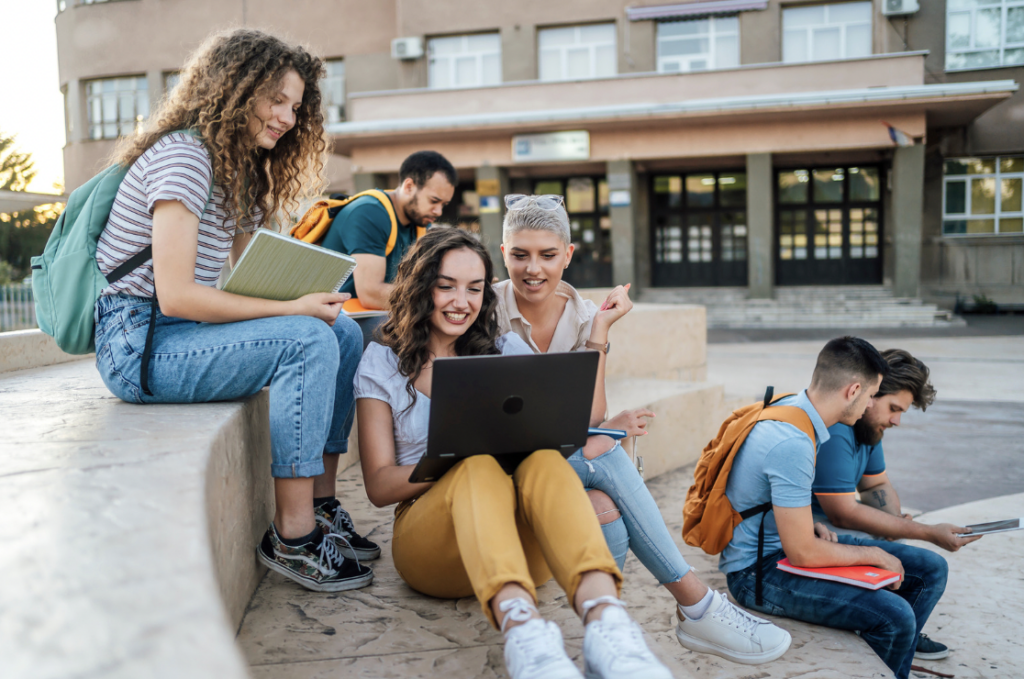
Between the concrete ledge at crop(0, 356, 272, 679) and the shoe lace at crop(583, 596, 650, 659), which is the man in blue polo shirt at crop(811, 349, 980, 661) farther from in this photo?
the concrete ledge at crop(0, 356, 272, 679)

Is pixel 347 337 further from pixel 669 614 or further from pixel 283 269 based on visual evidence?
pixel 669 614

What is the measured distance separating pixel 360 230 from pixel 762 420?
2087 mm

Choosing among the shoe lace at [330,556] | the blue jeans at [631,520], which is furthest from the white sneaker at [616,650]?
the shoe lace at [330,556]

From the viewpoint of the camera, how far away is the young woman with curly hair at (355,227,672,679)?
1.65 metres

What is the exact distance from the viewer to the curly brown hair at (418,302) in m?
2.39

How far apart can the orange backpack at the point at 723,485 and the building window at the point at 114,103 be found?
72.9 feet

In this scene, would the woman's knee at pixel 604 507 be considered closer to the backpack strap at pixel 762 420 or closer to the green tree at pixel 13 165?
the backpack strap at pixel 762 420

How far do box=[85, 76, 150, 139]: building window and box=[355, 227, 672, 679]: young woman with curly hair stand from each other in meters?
22.0

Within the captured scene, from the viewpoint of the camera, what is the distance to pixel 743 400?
20.0ft

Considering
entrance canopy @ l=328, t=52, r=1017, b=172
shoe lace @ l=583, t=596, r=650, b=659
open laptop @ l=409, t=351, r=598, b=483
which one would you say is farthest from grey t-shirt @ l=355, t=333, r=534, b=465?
entrance canopy @ l=328, t=52, r=1017, b=172

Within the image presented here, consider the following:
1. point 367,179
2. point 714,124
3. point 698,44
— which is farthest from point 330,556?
point 698,44

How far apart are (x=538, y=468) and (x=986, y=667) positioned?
189cm

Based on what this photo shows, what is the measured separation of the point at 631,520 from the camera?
7.74 ft

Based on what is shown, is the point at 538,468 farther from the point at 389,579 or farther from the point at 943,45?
the point at 943,45
